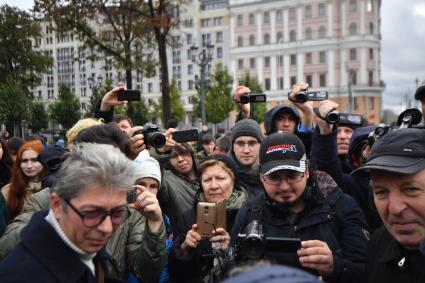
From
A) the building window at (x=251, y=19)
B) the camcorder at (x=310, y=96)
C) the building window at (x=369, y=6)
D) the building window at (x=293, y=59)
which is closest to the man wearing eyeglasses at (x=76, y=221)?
the camcorder at (x=310, y=96)

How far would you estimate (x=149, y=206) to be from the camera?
9.29 feet

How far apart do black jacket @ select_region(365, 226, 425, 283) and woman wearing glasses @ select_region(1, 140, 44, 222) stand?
2990 mm

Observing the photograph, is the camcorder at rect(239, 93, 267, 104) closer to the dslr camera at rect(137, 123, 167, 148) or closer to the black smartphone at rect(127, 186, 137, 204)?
the dslr camera at rect(137, 123, 167, 148)

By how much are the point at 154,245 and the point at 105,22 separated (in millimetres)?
18501

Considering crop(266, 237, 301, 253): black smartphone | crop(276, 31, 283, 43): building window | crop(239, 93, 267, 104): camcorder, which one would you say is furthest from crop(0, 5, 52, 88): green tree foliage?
crop(276, 31, 283, 43): building window

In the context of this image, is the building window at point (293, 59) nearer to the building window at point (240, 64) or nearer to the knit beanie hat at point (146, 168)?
the building window at point (240, 64)

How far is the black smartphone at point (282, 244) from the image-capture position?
88.8 inches

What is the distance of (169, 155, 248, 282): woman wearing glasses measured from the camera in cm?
305

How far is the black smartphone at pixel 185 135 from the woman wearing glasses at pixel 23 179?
1.55m

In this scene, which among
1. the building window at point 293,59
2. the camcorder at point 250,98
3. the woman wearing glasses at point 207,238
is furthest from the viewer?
the building window at point 293,59

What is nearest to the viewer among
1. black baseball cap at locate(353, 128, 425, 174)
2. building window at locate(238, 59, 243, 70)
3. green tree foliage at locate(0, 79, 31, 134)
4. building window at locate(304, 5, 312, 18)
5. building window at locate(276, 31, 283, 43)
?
black baseball cap at locate(353, 128, 425, 174)

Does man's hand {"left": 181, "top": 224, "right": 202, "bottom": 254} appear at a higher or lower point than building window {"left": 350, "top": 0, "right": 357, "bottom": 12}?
lower

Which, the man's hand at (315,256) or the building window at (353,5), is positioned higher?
the building window at (353,5)

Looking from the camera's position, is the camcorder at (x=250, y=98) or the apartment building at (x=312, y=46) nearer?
the camcorder at (x=250, y=98)
